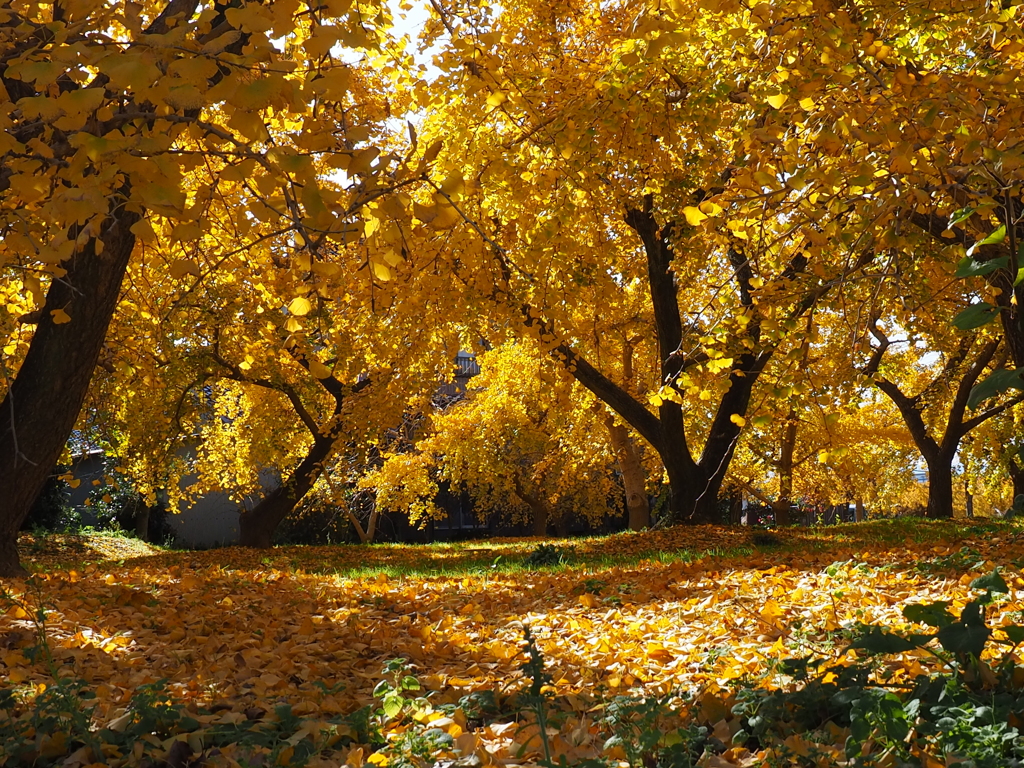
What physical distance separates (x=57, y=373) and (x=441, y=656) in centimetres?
361

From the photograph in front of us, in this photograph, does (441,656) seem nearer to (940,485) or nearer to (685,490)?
(685,490)

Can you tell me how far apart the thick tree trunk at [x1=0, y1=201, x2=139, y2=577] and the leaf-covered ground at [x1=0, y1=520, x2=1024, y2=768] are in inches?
27.2

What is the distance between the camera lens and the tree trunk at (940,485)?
14.6 meters

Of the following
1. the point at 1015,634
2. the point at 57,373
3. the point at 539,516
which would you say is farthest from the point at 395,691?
the point at 539,516

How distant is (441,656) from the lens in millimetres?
3355

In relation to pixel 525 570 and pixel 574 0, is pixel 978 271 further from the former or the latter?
pixel 574 0

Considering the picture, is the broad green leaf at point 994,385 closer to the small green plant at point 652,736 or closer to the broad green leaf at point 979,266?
the broad green leaf at point 979,266

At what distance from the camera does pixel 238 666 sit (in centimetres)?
315

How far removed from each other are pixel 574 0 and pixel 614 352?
7.32 meters

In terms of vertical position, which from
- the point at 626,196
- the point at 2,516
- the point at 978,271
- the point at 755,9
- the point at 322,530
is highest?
the point at 626,196

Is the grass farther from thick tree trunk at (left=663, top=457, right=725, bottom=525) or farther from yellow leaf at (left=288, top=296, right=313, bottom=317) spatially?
yellow leaf at (left=288, top=296, right=313, bottom=317)

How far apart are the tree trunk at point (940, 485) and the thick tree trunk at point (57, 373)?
13667 mm

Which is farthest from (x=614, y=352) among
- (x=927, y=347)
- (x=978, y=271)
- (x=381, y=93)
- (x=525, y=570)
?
(x=978, y=271)

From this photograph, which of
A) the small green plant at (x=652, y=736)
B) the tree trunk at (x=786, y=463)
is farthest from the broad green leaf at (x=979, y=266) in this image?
the tree trunk at (x=786, y=463)
